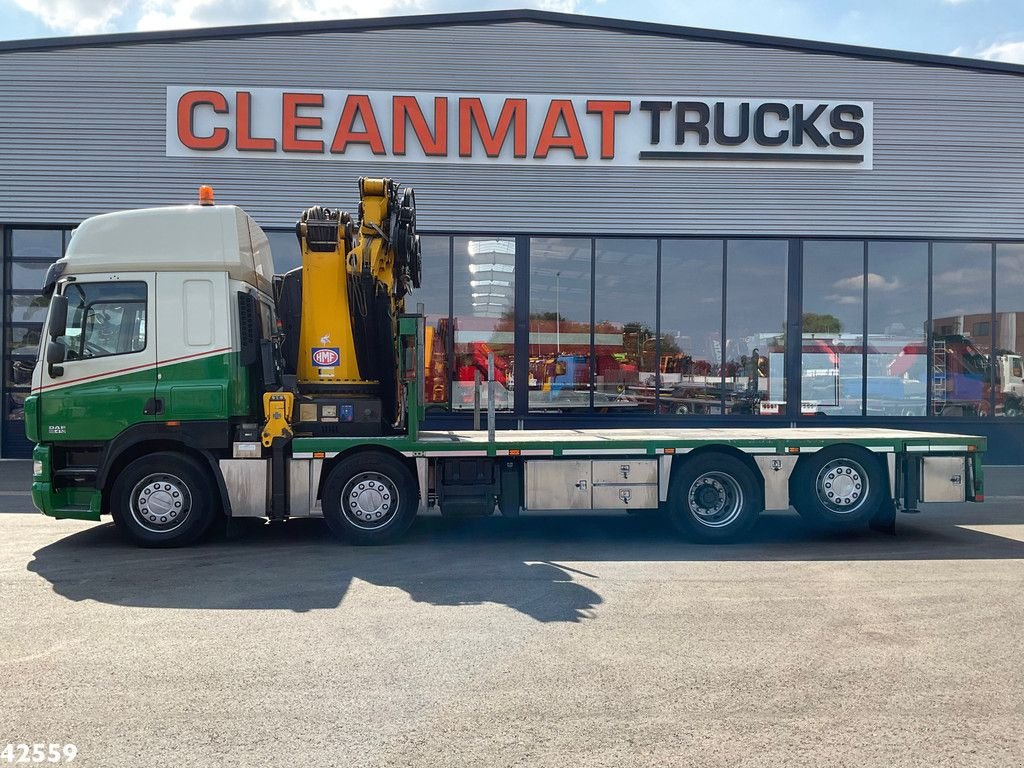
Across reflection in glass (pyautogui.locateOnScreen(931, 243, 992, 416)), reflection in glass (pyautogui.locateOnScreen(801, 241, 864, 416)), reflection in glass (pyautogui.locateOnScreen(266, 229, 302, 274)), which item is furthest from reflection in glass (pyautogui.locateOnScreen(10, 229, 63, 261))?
reflection in glass (pyautogui.locateOnScreen(931, 243, 992, 416))

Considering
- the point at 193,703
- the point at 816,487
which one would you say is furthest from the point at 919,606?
the point at 193,703

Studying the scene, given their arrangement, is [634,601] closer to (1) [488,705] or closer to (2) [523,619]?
(2) [523,619]

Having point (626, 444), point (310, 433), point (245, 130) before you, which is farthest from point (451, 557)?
point (245, 130)

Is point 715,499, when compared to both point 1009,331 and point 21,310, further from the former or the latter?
point 21,310

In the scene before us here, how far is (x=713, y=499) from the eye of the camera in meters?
8.74

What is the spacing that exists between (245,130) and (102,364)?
8.63 metres

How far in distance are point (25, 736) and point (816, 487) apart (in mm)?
7479

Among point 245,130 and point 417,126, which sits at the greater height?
point 417,126

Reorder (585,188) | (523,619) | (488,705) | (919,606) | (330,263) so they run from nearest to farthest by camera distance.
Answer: (488,705) → (523,619) → (919,606) → (330,263) → (585,188)

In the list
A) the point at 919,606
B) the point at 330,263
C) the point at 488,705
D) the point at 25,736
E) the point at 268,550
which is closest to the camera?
the point at 25,736

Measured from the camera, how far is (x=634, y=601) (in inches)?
241

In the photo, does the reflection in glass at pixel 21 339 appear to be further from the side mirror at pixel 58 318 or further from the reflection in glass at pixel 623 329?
the reflection in glass at pixel 623 329

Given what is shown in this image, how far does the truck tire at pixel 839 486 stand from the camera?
8.80 meters

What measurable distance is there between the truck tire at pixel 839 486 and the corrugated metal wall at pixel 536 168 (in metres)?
7.92
